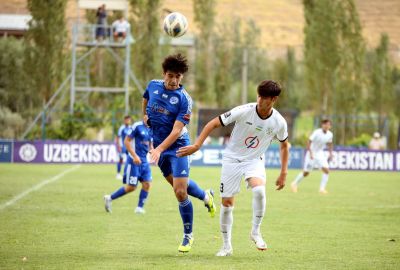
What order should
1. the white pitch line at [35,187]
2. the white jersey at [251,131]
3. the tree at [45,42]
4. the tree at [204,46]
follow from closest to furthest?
the white jersey at [251,131], the white pitch line at [35,187], the tree at [45,42], the tree at [204,46]

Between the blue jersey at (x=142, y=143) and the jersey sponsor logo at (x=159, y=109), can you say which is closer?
the jersey sponsor logo at (x=159, y=109)

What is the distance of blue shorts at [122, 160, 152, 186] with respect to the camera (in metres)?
16.6

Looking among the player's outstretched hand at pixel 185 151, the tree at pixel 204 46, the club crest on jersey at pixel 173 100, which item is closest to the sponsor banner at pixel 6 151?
the club crest on jersey at pixel 173 100

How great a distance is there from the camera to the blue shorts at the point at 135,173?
54.5ft

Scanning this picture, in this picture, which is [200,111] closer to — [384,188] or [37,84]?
[37,84]

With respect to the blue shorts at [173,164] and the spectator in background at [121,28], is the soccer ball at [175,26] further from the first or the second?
the spectator in background at [121,28]

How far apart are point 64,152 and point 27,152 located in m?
1.79

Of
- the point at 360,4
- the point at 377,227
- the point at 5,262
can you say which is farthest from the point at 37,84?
the point at 360,4

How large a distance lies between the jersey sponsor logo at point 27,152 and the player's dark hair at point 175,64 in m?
29.0

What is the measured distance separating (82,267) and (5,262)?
3.16ft

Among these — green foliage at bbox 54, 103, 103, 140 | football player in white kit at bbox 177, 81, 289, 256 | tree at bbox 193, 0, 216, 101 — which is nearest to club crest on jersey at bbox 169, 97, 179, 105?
football player in white kit at bbox 177, 81, 289, 256

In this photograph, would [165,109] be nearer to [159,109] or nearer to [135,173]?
[159,109]

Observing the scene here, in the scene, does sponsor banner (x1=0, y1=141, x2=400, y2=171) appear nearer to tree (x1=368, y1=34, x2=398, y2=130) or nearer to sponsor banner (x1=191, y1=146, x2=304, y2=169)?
sponsor banner (x1=191, y1=146, x2=304, y2=169)

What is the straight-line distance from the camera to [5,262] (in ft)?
31.8
